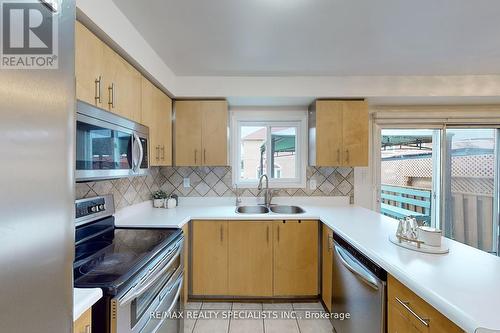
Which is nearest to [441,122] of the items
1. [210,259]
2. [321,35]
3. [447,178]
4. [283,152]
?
[447,178]

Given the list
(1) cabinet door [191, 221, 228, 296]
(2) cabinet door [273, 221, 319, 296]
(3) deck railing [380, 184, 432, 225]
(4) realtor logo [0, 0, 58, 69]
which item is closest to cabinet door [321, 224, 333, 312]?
(2) cabinet door [273, 221, 319, 296]

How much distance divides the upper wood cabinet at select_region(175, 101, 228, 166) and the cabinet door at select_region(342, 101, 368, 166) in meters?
1.31

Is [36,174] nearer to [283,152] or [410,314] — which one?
[410,314]

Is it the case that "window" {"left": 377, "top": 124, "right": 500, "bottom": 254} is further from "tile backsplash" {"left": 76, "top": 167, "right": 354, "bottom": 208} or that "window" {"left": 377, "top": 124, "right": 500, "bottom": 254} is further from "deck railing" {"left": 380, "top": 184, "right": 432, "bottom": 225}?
"tile backsplash" {"left": 76, "top": 167, "right": 354, "bottom": 208}

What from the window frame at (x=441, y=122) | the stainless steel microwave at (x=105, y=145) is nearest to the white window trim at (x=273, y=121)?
the window frame at (x=441, y=122)

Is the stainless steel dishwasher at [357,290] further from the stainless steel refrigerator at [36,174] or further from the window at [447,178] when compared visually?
the window at [447,178]

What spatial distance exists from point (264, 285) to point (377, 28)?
2.34 m

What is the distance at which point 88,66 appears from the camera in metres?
1.29

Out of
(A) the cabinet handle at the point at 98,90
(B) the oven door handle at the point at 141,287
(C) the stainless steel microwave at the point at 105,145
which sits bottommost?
(B) the oven door handle at the point at 141,287

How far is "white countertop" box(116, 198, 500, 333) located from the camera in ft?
2.64

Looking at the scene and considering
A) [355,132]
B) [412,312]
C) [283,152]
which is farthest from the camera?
[283,152]

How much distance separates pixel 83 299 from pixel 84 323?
0.11 metres

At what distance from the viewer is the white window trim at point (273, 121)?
9.86 ft

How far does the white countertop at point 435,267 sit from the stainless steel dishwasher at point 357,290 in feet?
0.29
